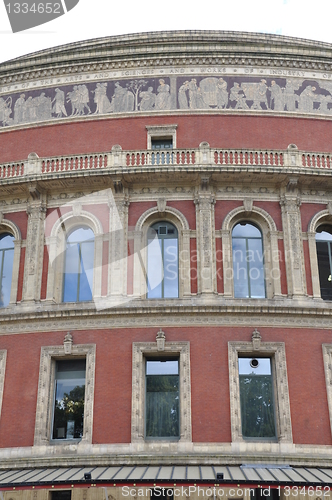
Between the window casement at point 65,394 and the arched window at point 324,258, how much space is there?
8.63 meters

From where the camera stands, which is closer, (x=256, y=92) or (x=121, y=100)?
(x=256, y=92)

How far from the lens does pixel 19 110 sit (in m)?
25.0

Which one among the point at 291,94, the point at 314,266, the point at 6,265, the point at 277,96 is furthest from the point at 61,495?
the point at 291,94

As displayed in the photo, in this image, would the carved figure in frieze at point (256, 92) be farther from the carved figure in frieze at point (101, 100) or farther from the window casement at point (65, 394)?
the window casement at point (65, 394)

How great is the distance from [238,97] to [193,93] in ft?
6.23

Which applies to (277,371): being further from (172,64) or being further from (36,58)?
(36,58)

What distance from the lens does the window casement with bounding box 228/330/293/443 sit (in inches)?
736

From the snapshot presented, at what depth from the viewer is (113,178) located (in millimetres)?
21484

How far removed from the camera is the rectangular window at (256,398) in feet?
62.2

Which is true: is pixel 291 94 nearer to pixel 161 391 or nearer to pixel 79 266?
pixel 79 266

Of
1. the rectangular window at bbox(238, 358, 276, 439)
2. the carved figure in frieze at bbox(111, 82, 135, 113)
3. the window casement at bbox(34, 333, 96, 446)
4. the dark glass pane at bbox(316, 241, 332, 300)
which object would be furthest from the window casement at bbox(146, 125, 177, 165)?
the rectangular window at bbox(238, 358, 276, 439)

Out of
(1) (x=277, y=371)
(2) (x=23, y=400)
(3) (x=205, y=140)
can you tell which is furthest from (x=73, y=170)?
(1) (x=277, y=371)

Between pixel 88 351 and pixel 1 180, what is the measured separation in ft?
24.6

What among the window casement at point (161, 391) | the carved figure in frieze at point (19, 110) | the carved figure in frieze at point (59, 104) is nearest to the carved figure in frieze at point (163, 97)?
the carved figure in frieze at point (59, 104)
